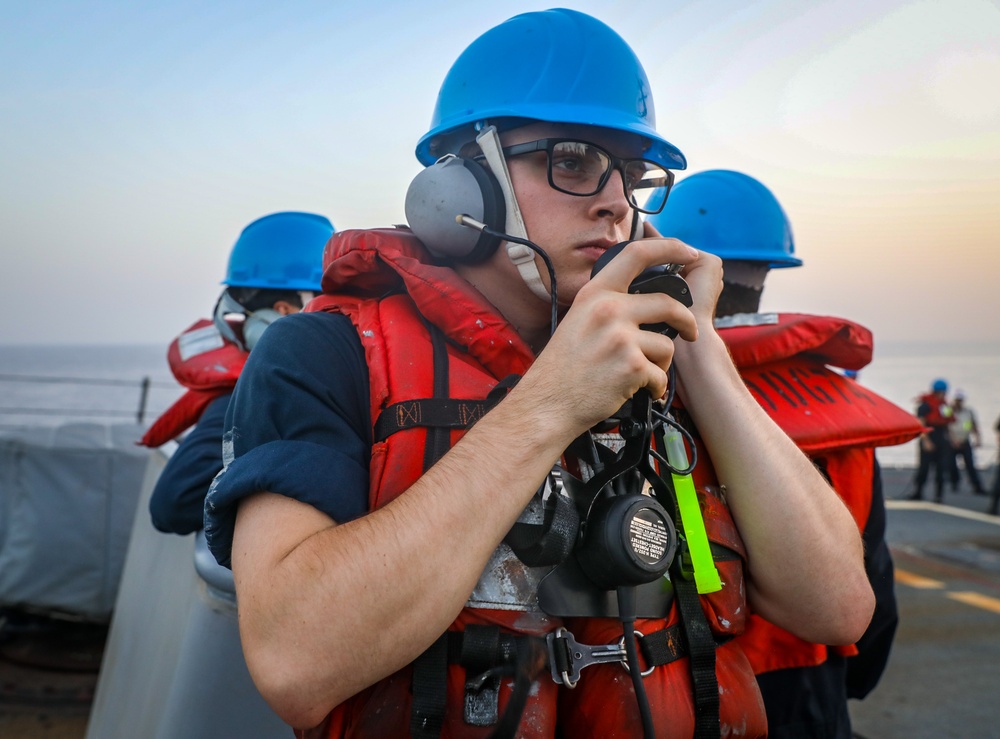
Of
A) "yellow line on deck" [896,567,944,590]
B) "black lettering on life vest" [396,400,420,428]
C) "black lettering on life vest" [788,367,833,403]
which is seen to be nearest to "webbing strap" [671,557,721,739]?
"black lettering on life vest" [396,400,420,428]

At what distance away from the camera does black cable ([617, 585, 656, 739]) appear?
1.29m

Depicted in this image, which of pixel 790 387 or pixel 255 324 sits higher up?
pixel 790 387

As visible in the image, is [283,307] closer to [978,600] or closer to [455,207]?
[455,207]

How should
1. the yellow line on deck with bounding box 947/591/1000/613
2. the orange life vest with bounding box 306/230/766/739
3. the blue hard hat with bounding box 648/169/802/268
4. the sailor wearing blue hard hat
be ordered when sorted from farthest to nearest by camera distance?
the yellow line on deck with bounding box 947/591/1000/613 < the blue hard hat with bounding box 648/169/802/268 < the orange life vest with bounding box 306/230/766/739 < the sailor wearing blue hard hat

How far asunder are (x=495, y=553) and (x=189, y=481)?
172 centimetres

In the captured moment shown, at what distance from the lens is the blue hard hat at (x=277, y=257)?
389 cm

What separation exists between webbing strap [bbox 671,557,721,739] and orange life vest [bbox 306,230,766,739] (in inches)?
0.8

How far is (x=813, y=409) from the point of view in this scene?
205cm

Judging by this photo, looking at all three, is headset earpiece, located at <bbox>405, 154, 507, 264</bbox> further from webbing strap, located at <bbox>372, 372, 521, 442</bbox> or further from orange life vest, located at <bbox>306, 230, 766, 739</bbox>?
webbing strap, located at <bbox>372, 372, 521, 442</bbox>

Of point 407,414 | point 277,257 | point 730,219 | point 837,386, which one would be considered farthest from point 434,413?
point 277,257

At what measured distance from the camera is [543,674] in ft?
4.32

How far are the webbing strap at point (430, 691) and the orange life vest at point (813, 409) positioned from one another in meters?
1.07

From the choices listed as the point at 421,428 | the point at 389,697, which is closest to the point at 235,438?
the point at 421,428

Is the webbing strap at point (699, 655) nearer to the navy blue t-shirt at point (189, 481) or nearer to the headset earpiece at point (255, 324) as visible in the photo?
the navy blue t-shirt at point (189, 481)
